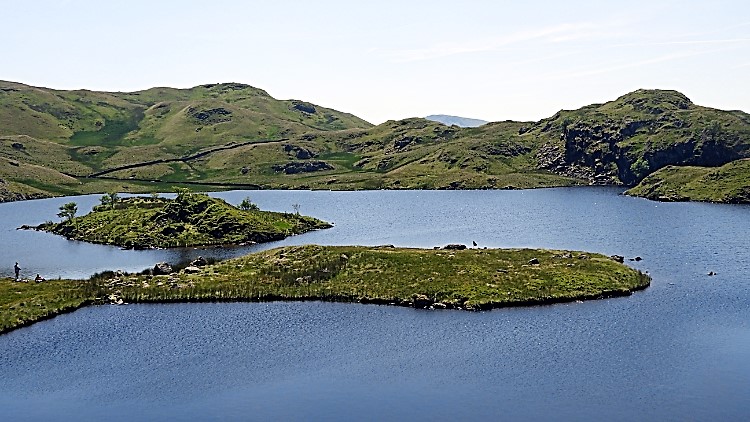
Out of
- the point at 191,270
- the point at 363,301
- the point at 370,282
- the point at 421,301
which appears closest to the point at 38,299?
the point at 191,270

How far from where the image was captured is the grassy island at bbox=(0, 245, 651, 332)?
112 metres

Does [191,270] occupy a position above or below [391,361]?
above

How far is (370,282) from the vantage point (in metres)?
121

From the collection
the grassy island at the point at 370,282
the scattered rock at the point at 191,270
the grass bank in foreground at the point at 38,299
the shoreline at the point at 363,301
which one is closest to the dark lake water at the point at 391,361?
the shoreline at the point at 363,301

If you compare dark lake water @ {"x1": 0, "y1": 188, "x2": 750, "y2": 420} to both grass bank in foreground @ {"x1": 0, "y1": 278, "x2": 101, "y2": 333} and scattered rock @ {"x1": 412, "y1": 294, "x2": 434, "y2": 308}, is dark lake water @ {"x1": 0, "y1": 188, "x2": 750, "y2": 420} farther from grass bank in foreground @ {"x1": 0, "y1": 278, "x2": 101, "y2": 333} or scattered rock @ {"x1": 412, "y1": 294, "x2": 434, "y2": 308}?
scattered rock @ {"x1": 412, "y1": 294, "x2": 434, "y2": 308}

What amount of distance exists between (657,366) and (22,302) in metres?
104

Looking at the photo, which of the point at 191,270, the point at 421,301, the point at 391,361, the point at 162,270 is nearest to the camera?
the point at 391,361

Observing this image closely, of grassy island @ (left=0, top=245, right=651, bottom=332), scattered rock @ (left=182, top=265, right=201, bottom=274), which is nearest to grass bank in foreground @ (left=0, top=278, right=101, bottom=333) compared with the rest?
grassy island @ (left=0, top=245, right=651, bottom=332)

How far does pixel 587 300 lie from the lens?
11150cm

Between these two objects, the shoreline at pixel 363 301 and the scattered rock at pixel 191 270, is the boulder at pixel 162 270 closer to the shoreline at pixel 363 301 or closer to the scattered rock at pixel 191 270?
the scattered rock at pixel 191 270

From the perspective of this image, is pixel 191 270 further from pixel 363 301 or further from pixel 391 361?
pixel 391 361

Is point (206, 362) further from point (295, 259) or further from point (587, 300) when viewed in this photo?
point (587, 300)

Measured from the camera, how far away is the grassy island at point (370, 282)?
112 metres

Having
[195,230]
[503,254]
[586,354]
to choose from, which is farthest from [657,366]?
[195,230]
